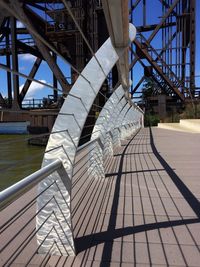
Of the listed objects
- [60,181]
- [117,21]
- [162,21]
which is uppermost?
[162,21]

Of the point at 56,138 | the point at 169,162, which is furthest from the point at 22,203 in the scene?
the point at 169,162

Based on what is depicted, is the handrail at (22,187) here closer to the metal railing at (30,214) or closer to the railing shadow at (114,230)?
the metal railing at (30,214)

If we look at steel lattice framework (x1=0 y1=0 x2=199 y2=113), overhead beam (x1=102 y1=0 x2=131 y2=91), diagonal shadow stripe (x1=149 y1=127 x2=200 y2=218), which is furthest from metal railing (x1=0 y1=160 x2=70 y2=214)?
steel lattice framework (x1=0 y1=0 x2=199 y2=113)

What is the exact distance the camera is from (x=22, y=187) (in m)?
1.85

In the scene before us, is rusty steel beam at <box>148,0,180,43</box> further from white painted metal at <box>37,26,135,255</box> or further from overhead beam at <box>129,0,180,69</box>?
white painted metal at <box>37,26,135,255</box>

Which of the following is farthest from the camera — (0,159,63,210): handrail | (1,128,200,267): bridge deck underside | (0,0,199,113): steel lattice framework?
(0,0,199,113): steel lattice framework

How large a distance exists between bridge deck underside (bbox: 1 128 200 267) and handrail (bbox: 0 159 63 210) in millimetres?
668

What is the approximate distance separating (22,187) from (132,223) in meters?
1.57

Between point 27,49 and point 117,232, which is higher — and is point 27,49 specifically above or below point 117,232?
above

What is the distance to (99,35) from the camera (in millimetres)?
27891

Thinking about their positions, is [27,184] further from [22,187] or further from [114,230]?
[114,230]

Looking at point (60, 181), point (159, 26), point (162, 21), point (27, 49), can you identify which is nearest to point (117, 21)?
point (60, 181)

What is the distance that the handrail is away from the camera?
64.0 inches

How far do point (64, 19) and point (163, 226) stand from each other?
2745 centimetres
